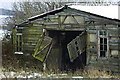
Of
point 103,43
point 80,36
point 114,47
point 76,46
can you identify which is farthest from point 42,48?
point 114,47

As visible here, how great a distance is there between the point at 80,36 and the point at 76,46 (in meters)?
0.68

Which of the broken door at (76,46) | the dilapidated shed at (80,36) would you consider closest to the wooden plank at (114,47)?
the dilapidated shed at (80,36)

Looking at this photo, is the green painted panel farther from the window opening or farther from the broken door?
the window opening

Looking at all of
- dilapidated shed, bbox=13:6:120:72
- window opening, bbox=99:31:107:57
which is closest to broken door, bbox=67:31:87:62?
dilapidated shed, bbox=13:6:120:72

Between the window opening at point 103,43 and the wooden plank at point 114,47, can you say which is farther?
the window opening at point 103,43

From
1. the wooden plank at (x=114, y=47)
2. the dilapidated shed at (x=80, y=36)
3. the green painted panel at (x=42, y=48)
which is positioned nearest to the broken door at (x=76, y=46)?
the dilapidated shed at (x=80, y=36)

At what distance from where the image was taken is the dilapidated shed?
943cm

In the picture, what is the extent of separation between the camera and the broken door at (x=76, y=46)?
934 cm

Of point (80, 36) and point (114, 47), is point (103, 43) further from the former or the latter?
point (80, 36)

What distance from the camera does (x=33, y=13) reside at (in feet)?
71.4

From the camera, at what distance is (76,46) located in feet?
31.0

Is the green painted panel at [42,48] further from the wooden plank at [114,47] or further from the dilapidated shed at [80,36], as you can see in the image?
the wooden plank at [114,47]

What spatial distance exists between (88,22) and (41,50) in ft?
11.6

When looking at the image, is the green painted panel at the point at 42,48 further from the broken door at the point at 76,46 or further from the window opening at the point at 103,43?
the window opening at the point at 103,43
